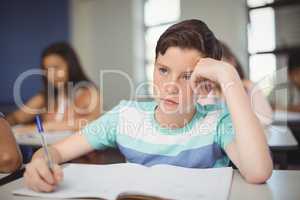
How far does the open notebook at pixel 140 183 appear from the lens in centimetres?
40

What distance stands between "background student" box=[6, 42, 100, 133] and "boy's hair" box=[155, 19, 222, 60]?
0.31 metres

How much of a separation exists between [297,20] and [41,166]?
652 millimetres

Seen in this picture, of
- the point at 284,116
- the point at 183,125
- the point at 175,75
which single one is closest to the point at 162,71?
the point at 175,75

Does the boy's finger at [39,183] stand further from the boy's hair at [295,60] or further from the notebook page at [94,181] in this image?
the boy's hair at [295,60]

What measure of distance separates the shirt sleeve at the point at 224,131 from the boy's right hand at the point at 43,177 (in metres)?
0.28

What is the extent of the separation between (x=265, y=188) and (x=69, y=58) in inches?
23.5

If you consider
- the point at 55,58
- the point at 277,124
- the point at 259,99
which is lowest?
the point at 277,124

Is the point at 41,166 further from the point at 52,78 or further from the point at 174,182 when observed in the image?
the point at 52,78

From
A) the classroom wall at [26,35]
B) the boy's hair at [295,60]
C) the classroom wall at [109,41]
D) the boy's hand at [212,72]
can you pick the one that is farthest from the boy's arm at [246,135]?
the classroom wall at [26,35]

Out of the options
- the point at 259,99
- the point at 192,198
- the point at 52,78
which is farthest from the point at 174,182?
the point at 52,78

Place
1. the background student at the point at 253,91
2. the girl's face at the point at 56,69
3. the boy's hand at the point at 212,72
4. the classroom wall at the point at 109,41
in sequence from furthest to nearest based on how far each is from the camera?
the girl's face at the point at 56,69 → the classroom wall at the point at 109,41 → the background student at the point at 253,91 → the boy's hand at the point at 212,72

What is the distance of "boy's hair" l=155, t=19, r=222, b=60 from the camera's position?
51 cm

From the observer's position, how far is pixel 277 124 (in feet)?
3.45

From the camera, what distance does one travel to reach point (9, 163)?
54 cm
